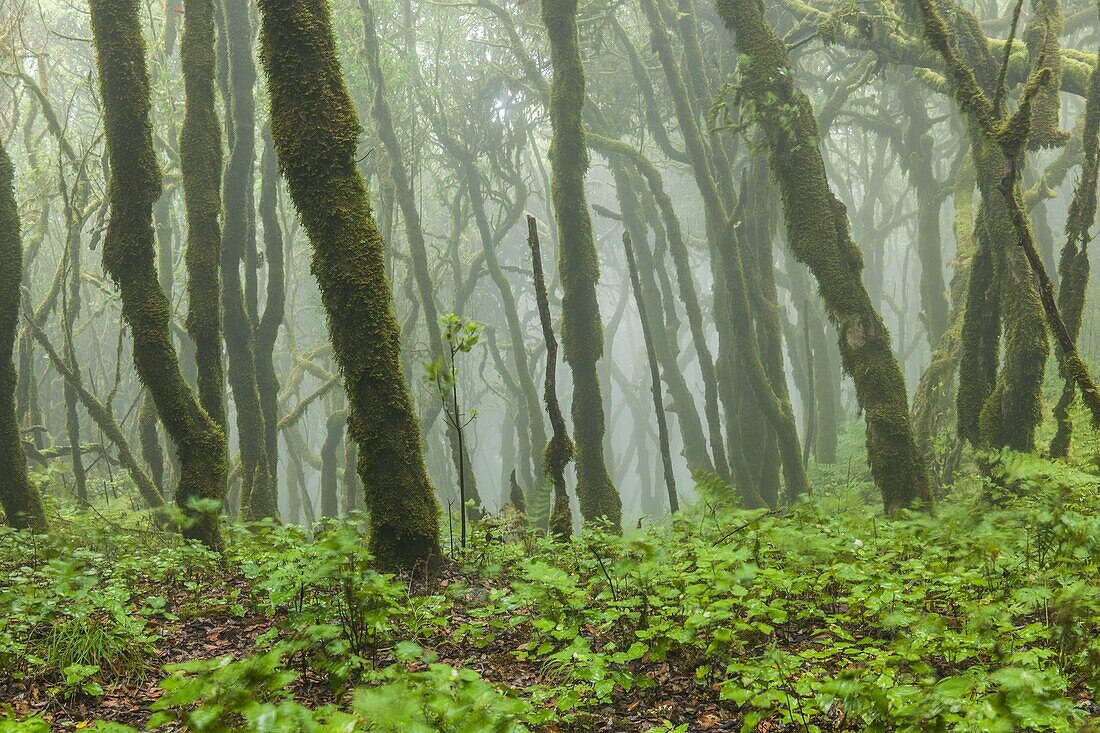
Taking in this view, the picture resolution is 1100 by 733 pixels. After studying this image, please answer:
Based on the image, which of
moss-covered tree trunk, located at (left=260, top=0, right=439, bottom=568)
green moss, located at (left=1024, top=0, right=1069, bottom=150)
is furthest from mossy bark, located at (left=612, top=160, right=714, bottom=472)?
moss-covered tree trunk, located at (left=260, top=0, right=439, bottom=568)

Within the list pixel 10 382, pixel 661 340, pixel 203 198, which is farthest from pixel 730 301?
pixel 10 382

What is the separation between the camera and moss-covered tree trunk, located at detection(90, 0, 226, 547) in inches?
241

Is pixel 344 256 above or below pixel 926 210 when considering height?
below

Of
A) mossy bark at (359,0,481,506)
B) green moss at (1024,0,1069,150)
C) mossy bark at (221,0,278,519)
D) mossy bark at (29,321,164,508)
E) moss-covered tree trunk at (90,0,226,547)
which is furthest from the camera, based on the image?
mossy bark at (359,0,481,506)

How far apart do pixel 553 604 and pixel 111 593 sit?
8.29 feet

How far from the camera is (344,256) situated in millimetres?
5027

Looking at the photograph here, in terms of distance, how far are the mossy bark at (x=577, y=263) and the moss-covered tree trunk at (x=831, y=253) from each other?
2037 millimetres

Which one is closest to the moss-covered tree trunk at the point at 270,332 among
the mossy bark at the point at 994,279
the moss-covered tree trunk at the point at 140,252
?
the moss-covered tree trunk at the point at 140,252

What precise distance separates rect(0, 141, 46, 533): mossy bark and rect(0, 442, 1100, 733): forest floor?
1.69 meters

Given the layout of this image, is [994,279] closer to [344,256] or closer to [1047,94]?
[1047,94]

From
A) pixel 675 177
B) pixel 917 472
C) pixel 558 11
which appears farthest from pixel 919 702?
pixel 675 177

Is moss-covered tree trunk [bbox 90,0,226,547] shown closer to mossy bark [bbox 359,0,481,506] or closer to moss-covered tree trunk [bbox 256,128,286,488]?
moss-covered tree trunk [bbox 256,128,286,488]

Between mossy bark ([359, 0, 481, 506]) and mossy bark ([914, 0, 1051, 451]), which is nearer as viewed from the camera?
mossy bark ([914, 0, 1051, 451])

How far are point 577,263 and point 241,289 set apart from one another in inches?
169
